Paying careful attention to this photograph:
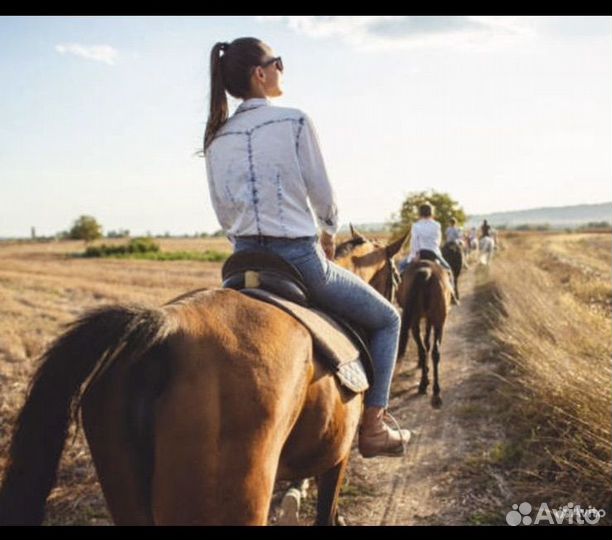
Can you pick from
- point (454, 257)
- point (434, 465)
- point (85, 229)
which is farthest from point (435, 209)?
point (85, 229)

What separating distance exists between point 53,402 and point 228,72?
1815 mm

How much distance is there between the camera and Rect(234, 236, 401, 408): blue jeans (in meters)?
2.98

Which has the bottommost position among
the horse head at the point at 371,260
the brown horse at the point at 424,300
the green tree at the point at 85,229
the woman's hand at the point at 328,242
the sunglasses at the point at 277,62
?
the green tree at the point at 85,229

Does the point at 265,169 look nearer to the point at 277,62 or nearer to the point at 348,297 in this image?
the point at 277,62

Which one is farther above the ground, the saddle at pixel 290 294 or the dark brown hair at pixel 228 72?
the dark brown hair at pixel 228 72

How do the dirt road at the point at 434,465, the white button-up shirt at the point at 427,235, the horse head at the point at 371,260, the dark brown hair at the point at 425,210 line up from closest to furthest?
the horse head at the point at 371,260
the dirt road at the point at 434,465
the white button-up shirt at the point at 427,235
the dark brown hair at the point at 425,210

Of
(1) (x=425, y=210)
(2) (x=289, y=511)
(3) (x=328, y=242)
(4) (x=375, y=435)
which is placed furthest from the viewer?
(1) (x=425, y=210)

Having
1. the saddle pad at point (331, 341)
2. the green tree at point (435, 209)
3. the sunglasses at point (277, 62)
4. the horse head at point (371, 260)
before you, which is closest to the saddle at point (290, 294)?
the saddle pad at point (331, 341)

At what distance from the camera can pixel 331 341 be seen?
115 inches

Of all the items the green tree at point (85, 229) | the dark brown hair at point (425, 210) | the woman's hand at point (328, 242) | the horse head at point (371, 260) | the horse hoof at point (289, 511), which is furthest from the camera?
the green tree at point (85, 229)

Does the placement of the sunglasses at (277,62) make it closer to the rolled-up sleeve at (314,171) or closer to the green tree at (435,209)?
the rolled-up sleeve at (314,171)

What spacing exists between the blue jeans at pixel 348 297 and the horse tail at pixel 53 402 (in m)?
0.92

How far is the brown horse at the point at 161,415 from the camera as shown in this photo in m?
2.09
